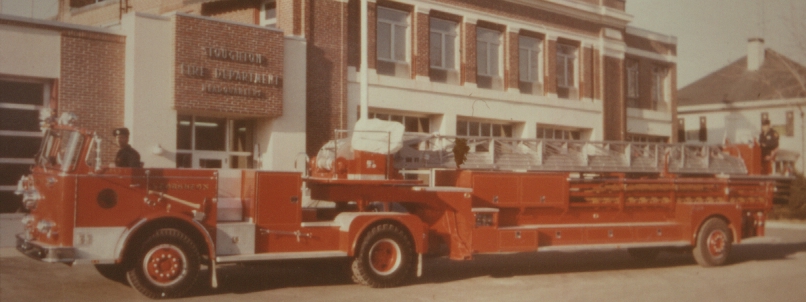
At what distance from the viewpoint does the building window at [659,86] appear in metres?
37.1

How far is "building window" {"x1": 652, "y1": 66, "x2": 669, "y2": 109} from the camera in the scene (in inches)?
1459

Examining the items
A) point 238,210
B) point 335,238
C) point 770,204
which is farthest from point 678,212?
point 238,210

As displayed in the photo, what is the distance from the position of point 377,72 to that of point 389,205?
12.4 metres

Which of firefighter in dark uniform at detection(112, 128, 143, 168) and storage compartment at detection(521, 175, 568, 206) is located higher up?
firefighter in dark uniform at detection(112, 128, 143, 168)

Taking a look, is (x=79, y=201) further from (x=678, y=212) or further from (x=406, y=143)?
(x=678, y=212)

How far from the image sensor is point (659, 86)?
123 feet

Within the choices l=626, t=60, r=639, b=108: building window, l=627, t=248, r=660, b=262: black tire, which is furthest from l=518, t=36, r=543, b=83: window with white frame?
l=627, t=248, r=660, b=262: black tire

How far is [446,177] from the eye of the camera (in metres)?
14.5

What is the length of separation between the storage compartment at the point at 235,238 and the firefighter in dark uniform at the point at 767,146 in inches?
481

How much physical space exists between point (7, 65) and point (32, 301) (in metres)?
9.63

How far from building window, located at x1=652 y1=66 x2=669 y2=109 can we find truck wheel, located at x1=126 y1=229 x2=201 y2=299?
97.8 feet

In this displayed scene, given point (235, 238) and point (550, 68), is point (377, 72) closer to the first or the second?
point (550, 68)

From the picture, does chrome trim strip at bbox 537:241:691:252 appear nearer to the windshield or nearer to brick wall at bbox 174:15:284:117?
the windshield

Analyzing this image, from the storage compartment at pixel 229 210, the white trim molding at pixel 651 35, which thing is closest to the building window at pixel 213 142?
the storage compartment at pixel 229 210
